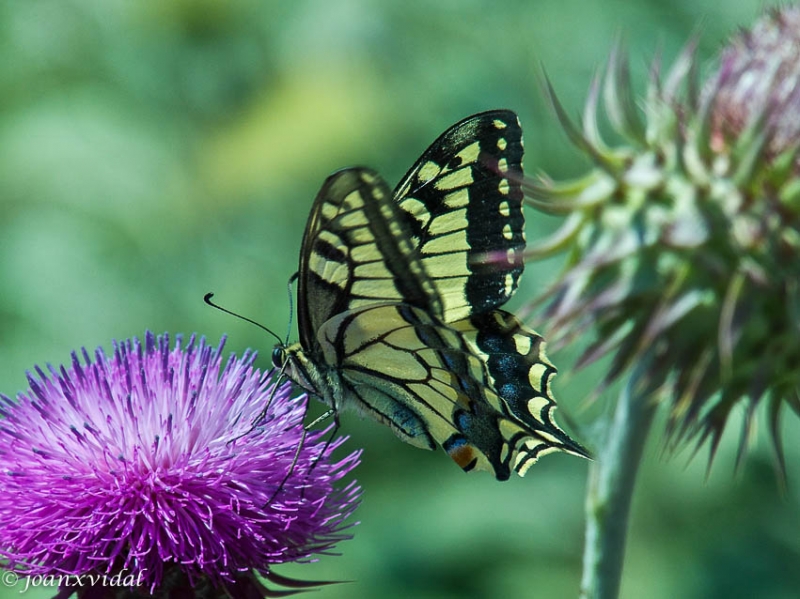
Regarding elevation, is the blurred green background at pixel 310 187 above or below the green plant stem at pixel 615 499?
above

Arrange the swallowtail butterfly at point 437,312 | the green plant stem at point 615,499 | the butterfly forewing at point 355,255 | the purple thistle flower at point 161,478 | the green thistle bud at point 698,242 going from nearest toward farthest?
the green thistle bud at point 698,242 < the green plant stem at point 615,499 < the purple thistle flower at point 161,478 < the butterfly forewing at point 355,255 < the swallowtail butterfly at point 437,312

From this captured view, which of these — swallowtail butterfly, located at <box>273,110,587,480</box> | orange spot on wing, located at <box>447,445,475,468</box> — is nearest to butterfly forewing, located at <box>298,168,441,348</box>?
swallowtail butterfly, located at <box>273,110,587,480</box>

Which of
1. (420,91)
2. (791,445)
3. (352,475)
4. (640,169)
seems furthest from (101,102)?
(640,169)

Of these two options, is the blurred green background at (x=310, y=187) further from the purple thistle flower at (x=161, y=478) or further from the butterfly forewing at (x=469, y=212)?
the purple thistle flower at (x=161, y=478)

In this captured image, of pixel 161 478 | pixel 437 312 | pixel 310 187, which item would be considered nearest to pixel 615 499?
pixel 437 312

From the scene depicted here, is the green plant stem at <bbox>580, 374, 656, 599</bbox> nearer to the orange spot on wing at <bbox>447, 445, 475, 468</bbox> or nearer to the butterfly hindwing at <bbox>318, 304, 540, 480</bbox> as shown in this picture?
the butterfly hindwing at <bbox>318, 304, 540, 480</bbox>

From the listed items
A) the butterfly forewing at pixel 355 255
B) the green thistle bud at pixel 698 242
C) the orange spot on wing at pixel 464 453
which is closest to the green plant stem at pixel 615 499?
the green thistle bud at pixel 698 242
